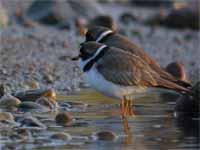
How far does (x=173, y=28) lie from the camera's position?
66.6 ft

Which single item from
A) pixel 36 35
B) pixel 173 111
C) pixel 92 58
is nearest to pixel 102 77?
pixel 92 58

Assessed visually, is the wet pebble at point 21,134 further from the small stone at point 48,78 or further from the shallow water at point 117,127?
the small stone at point 48,78

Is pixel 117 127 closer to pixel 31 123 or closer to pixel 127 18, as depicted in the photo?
pixel 31 123

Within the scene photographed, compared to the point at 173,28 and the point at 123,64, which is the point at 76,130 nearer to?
the point at 123,64

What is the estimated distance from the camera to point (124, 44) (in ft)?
32.8

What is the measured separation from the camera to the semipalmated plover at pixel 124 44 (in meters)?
9.35

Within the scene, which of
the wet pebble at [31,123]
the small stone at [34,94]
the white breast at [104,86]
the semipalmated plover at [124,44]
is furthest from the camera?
the small stone at [34,94]

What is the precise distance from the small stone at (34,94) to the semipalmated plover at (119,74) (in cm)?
77

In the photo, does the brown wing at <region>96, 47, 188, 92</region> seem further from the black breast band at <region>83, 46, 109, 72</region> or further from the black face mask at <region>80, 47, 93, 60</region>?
the black face mask at <region>80, 47, 93, 60</region>

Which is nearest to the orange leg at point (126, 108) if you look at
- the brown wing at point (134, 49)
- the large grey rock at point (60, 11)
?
the brown wing at point (134, 49)

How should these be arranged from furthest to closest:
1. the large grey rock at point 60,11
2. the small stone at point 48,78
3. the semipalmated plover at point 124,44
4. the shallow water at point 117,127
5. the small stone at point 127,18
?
the small stone at point 127,18 < the large grey rock at point 60,11 < the small stone at point 48,78 < the semipalmated plover at point 124,44 < the shallow water at point 117,127

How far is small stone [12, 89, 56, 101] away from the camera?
9.51 m

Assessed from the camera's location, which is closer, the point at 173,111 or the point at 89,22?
the point at 173,111

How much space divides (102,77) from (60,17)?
1065cm
